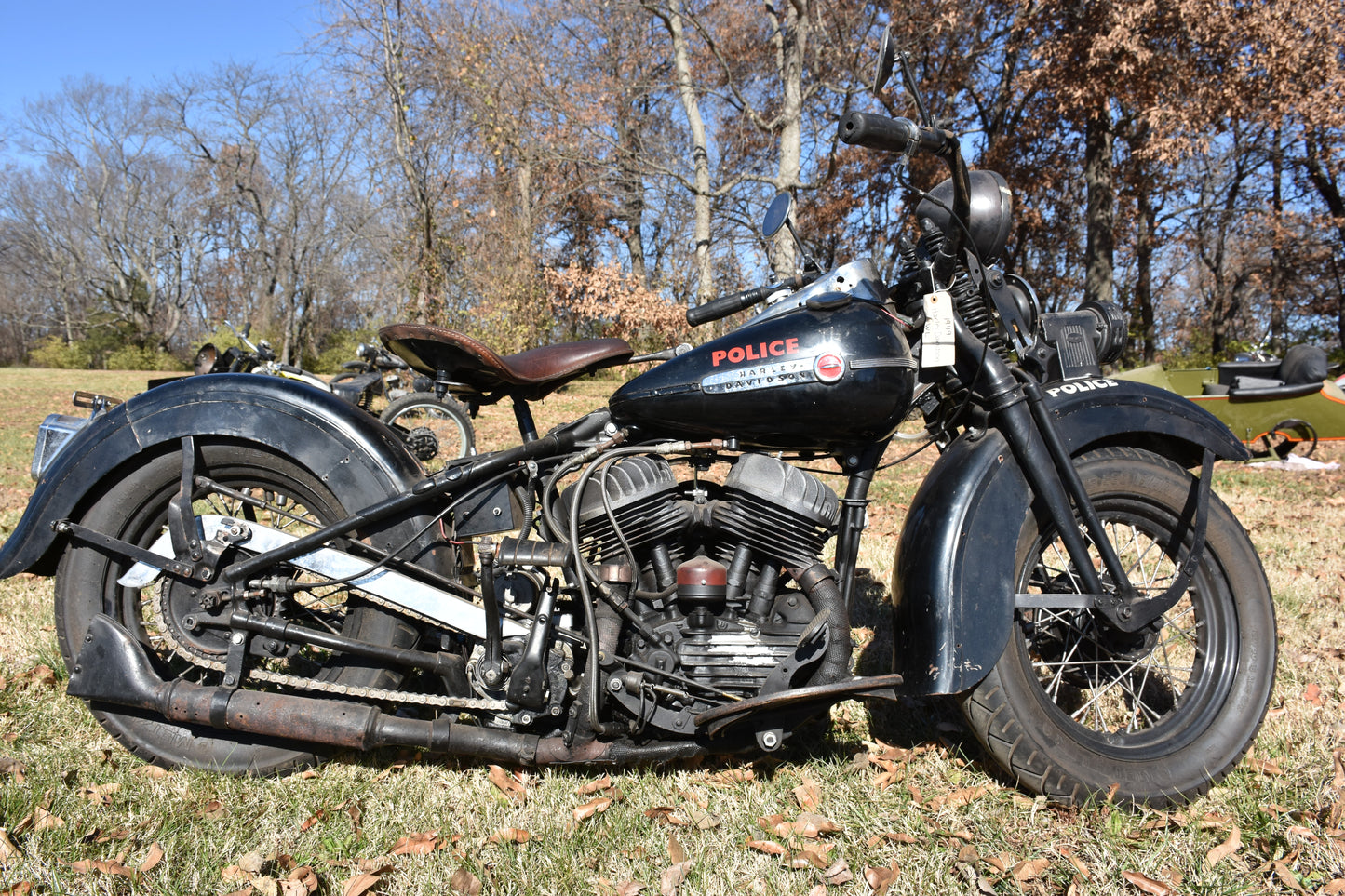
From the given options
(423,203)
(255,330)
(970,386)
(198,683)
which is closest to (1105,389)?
(970,386)

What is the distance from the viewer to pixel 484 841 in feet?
7.47

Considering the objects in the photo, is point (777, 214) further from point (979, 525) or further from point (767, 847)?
point (767, 847)

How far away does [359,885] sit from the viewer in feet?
6.84

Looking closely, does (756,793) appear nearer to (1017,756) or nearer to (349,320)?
(1017,756)

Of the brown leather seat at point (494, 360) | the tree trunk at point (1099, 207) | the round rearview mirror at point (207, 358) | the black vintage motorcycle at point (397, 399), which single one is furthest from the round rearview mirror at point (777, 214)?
the tree trunk at point (1099, 207)

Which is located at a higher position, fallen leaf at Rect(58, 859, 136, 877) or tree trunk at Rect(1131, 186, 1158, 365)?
tree trunk at Rect(1131, 186, 1158, 365)

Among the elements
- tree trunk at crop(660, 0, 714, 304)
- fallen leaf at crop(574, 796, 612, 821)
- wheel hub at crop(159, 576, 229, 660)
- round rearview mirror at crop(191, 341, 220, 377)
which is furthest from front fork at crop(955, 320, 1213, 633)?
tree trunk at crop(660, 0, 714, 304)

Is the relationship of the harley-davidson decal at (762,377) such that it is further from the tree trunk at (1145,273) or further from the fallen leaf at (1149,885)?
the tree trunk at (1145,273)

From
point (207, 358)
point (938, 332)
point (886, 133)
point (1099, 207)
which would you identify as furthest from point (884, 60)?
point (1099, 207)

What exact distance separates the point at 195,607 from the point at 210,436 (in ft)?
A: 1.80

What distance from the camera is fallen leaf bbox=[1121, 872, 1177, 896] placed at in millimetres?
2006

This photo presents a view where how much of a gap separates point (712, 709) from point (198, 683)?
5.25 ft

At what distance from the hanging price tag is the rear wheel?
6.11ft

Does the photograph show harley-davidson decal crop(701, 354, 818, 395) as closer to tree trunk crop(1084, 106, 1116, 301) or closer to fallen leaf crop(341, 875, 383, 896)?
fallen leaf crop(341, 875, 383, 896)
